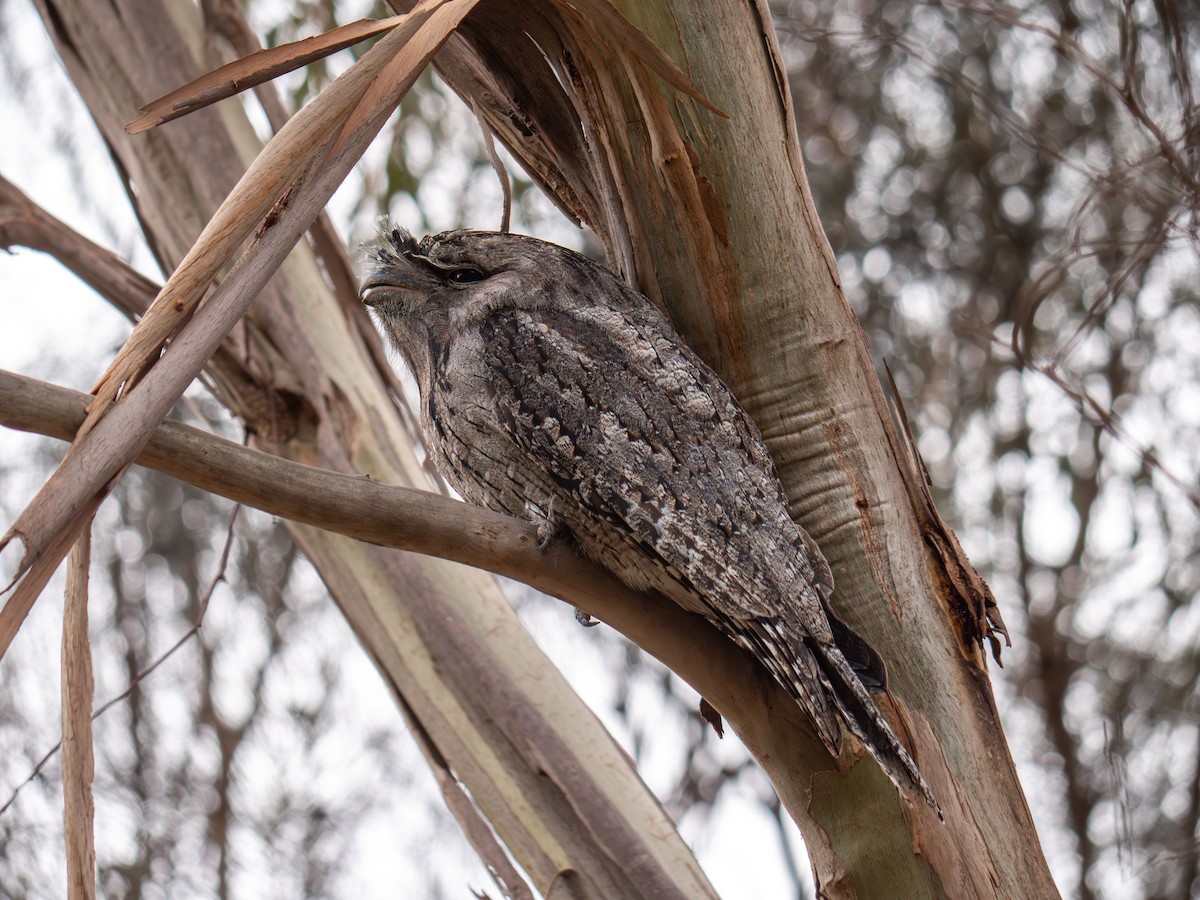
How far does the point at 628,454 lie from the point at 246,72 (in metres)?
0.88

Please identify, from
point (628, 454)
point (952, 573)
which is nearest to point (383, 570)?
point (628, 454)

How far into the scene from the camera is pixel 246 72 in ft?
4.94

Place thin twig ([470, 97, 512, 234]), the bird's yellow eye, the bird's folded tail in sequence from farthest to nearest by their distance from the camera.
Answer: the bird's yellow eye < thin twig ([470, 97, 512, 234]) < the bird's folded tail

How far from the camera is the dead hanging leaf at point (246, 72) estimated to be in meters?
1.44

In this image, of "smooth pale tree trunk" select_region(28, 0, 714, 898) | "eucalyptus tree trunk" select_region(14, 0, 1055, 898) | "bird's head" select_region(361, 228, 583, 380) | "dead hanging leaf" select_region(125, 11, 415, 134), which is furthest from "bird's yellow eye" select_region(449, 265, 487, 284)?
"dead hanging leaf" select_region(125, 11, 415, 134)

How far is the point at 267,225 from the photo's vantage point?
1.36m

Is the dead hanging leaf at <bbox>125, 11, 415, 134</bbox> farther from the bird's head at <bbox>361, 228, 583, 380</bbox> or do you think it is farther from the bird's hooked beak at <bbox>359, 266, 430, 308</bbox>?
the bird's hooked beak at <bbox>359, 266, 430, 308</bbox>

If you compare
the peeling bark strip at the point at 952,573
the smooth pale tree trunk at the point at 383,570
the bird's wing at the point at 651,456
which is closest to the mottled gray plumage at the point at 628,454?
the bird's wing at the point at 651,456

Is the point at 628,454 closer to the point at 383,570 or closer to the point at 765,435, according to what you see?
the point at 765,435

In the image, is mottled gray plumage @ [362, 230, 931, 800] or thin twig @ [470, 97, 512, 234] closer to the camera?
mottled gray plumage @ [362, 230, 931, 800]

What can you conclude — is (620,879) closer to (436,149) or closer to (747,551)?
(747,551)

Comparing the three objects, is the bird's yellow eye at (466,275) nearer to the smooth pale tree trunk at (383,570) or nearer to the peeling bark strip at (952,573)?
the smooth pale tree trunk at (383,570)

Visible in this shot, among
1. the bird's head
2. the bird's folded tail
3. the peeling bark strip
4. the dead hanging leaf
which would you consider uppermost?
the bird's head

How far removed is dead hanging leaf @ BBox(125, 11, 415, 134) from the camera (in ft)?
4.74
